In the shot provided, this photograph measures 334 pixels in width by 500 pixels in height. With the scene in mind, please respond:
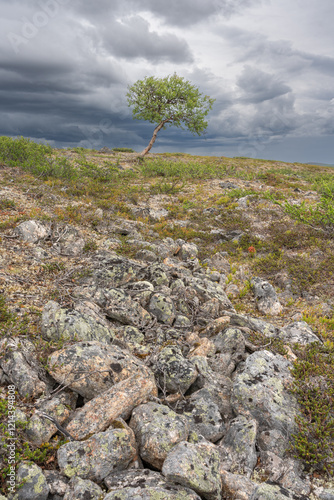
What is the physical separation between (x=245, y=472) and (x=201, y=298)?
5.29m

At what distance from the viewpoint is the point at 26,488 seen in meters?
3.63

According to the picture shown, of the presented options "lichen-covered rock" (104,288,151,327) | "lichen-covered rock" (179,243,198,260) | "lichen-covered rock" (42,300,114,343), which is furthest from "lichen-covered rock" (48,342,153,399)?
"lichen-covered rock" (179,243,198,260)

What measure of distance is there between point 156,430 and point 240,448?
154cm

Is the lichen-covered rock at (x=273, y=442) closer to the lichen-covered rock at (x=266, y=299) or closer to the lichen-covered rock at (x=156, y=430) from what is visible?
the lichen-covered rock at (x=156, y=430)

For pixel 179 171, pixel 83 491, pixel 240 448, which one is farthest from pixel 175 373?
pixel 179 171

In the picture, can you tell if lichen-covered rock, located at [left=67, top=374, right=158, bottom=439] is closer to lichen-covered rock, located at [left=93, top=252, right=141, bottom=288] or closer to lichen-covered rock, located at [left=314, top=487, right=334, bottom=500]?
lichen-covered rock, located at [left=314, top=487, right=334, bottom=500]

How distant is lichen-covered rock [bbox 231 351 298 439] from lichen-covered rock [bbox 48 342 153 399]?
1897 millimetres

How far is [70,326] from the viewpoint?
20.7 ft

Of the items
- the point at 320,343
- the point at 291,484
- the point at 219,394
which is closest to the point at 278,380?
the point at 219,394

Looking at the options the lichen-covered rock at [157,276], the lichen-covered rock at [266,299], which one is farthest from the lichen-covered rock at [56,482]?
the lichen-covered rock at [266,299]

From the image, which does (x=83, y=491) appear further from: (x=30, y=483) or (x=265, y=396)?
(x=265, y=396)

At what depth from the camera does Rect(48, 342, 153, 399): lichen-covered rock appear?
17.2ft

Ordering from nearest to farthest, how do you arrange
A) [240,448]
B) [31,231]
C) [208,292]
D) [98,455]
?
[98,455], [240,448], [208,292], [31,231]

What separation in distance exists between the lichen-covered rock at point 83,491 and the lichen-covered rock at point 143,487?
18 cm
